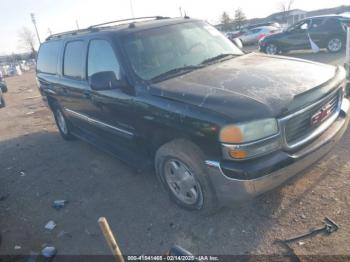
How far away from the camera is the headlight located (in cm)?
266

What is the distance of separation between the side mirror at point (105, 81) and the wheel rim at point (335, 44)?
11815 millimetres

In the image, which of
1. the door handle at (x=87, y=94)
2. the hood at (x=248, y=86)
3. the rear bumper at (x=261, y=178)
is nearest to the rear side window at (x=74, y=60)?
the door handle at (x=87, y=94)

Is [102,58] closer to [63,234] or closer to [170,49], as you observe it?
[170,49]

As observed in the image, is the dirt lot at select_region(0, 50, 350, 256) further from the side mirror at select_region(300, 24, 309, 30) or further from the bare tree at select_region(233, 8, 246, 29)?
the bare tree at select_region(233, 8, 246, 29)

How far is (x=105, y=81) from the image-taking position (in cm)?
355

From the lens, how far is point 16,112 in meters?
11.0

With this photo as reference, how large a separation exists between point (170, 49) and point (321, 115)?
1870mm

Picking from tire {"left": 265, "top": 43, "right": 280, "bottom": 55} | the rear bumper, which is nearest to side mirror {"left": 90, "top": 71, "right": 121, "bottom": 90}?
the rear bumper

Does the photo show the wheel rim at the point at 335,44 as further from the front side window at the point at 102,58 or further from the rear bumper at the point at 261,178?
the front side window at the point at 102,58

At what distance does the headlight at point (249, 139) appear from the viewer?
105 inches

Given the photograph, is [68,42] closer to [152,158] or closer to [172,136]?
[152,158]

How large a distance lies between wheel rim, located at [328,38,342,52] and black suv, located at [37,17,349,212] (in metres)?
10.1

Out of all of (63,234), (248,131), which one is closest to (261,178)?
(248,131)

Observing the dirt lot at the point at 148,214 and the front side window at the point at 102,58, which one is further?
the front side window at the point at 102,58
